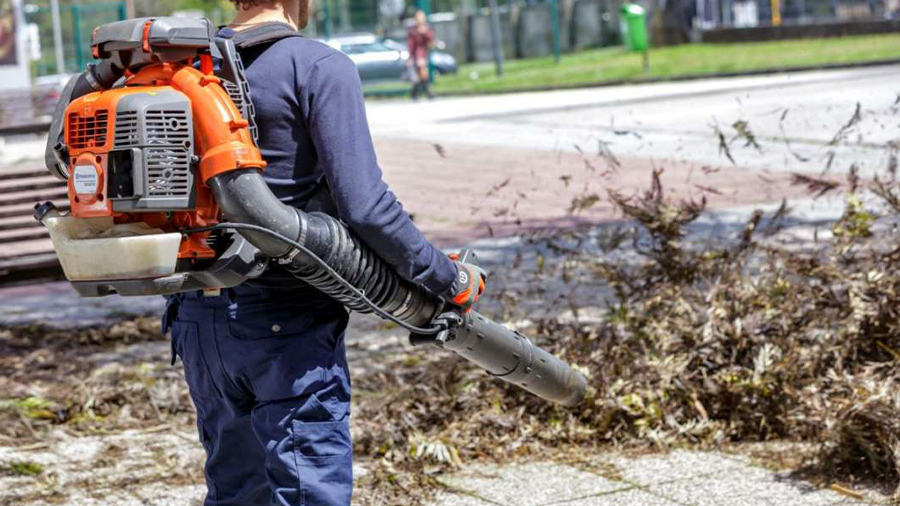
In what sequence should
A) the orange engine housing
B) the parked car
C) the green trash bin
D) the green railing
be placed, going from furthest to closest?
1. the parked car
2. the green railing
3. the green trash bin
4. the orange engine housing

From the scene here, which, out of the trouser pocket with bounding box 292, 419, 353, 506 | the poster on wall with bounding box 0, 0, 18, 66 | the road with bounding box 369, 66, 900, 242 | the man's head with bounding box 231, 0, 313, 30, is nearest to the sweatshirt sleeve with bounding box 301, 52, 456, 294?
the man's head with bounding box 231, 0, 313, 30

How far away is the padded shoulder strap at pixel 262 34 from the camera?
2.70 metres

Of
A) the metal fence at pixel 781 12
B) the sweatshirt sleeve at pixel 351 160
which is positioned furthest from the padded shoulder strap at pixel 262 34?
the metal fence at pixel 781 12

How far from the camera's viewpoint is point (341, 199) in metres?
2.61

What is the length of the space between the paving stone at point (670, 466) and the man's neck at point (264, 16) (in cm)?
207

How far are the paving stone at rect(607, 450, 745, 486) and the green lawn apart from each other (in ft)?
64.6

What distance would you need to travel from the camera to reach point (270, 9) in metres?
2.83

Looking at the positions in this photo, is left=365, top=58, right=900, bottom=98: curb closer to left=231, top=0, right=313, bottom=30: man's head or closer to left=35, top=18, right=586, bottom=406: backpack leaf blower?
left=231, top=0, right=313, bottom=30: man's head

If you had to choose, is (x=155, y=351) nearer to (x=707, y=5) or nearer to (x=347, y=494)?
(x=347, y=494)

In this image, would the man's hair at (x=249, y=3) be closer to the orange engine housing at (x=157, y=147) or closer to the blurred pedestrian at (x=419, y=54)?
the orange engine housing at (x=157, y=147)

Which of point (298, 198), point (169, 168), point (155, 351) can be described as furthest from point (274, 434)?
point (155, 351)

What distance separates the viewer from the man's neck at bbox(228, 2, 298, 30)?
282 centimetres

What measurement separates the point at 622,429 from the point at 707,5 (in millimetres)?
31168

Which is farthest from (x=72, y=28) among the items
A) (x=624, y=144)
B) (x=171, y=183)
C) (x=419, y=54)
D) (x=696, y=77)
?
(x=171, y=183)
